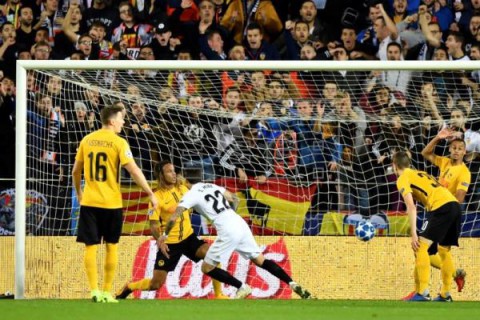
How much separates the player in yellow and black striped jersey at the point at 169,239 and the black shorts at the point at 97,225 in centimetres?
226

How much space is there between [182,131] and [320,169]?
1851 millimetres

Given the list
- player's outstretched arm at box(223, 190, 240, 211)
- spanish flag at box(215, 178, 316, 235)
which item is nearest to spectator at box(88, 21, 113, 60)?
spanish flag at box(215, 178, 316, 235)

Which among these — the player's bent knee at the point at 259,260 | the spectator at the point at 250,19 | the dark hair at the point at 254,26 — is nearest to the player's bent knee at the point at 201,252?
the player's bent knee at the point at 259,260

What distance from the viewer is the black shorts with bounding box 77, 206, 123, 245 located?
37.8ft

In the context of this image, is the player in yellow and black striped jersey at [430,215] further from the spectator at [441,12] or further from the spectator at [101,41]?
the spectator at [101,41]

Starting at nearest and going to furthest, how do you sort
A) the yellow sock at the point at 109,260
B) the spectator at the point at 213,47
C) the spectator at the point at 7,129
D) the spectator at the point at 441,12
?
1. the yellow sock at the point at 109,260
2. the spectator at the point at 7,129
3. the spectator at the point at 213,47
4. the spectator at the point at 441,12

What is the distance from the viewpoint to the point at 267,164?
49.0 feet

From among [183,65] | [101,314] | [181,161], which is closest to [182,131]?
[181,161]

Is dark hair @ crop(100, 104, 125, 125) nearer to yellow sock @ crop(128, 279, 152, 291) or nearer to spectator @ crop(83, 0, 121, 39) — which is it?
yellow sock @ crop(128, 279, 152, 291)

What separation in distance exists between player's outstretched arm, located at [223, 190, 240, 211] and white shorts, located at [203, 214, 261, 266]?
224mm

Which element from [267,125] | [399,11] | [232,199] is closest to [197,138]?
[267,125]

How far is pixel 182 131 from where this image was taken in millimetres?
14984

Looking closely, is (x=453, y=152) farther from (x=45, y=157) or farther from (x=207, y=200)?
(x=45, y=157)

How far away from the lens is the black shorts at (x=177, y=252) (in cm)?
1401
